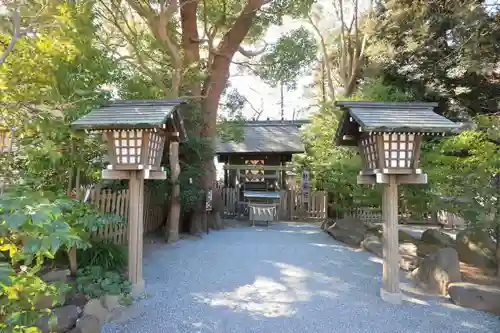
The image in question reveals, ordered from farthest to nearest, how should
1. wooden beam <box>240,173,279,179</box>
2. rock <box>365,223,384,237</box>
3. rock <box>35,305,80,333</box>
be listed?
wooden beam <box>240,173,279,179</box> → rock <box>365,223,384,237</box> → rock <box>35,305,80,333</box>

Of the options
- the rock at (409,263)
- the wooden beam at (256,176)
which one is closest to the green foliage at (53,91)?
the rock at (409,263)

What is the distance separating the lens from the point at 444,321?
14.0 ft

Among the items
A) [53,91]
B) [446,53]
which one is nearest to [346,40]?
[446,53]

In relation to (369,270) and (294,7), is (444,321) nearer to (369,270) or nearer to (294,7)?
(369,270)

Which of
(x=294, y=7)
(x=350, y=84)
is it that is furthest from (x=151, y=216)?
(x=350, y=84)

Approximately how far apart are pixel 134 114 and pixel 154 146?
616 mm

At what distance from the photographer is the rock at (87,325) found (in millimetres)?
3521

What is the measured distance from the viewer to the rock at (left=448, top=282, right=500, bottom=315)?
4.57m

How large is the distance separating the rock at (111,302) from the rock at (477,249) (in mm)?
6833

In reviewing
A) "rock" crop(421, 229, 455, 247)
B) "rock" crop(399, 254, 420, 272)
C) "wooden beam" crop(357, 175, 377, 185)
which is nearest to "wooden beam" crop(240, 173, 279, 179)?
"rock" crop(421, 229, 455, 247)

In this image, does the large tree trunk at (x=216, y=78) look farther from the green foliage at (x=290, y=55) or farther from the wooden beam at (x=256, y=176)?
the wooden beam at (x=256, y=176)

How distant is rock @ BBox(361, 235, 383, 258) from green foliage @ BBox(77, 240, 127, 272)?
576 centimetres

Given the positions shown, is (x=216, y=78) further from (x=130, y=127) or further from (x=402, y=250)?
(x=402, y=250)

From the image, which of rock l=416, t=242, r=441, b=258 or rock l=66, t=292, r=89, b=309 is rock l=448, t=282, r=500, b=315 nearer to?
rock l=416, t=242, r=441, b=258
